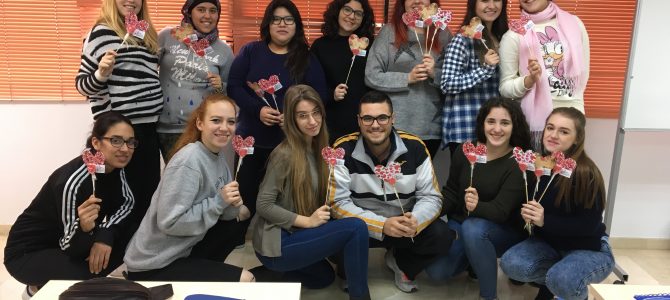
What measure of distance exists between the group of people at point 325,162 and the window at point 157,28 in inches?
19.4

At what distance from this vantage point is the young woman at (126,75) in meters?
2.55

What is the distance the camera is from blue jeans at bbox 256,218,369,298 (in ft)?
7.84

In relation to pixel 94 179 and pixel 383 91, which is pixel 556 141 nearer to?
pixel 383 91

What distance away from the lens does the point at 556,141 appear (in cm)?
236

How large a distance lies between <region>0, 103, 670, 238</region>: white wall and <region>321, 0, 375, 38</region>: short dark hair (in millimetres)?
1011

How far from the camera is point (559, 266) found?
7.44 ft

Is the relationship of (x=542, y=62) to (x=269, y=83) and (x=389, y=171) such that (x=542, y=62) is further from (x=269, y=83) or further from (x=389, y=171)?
(x=269, y=83)

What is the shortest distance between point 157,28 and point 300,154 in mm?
1526

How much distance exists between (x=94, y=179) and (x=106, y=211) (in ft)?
0.86

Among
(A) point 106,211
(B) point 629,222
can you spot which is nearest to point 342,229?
(A) point 106,211

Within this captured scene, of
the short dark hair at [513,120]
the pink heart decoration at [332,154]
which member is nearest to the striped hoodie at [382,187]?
the pink heart decoration at [332,154]

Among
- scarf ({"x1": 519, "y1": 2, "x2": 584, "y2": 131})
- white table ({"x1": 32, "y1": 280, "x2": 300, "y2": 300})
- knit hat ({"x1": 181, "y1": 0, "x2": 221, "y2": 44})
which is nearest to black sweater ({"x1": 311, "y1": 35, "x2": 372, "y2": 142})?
knit hat ({"x1": 181, "y1": 0, "x2": 221, "y2": 44})

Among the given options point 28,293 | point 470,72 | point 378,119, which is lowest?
point 28,293

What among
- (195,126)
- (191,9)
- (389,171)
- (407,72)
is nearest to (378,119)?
(389,171)
